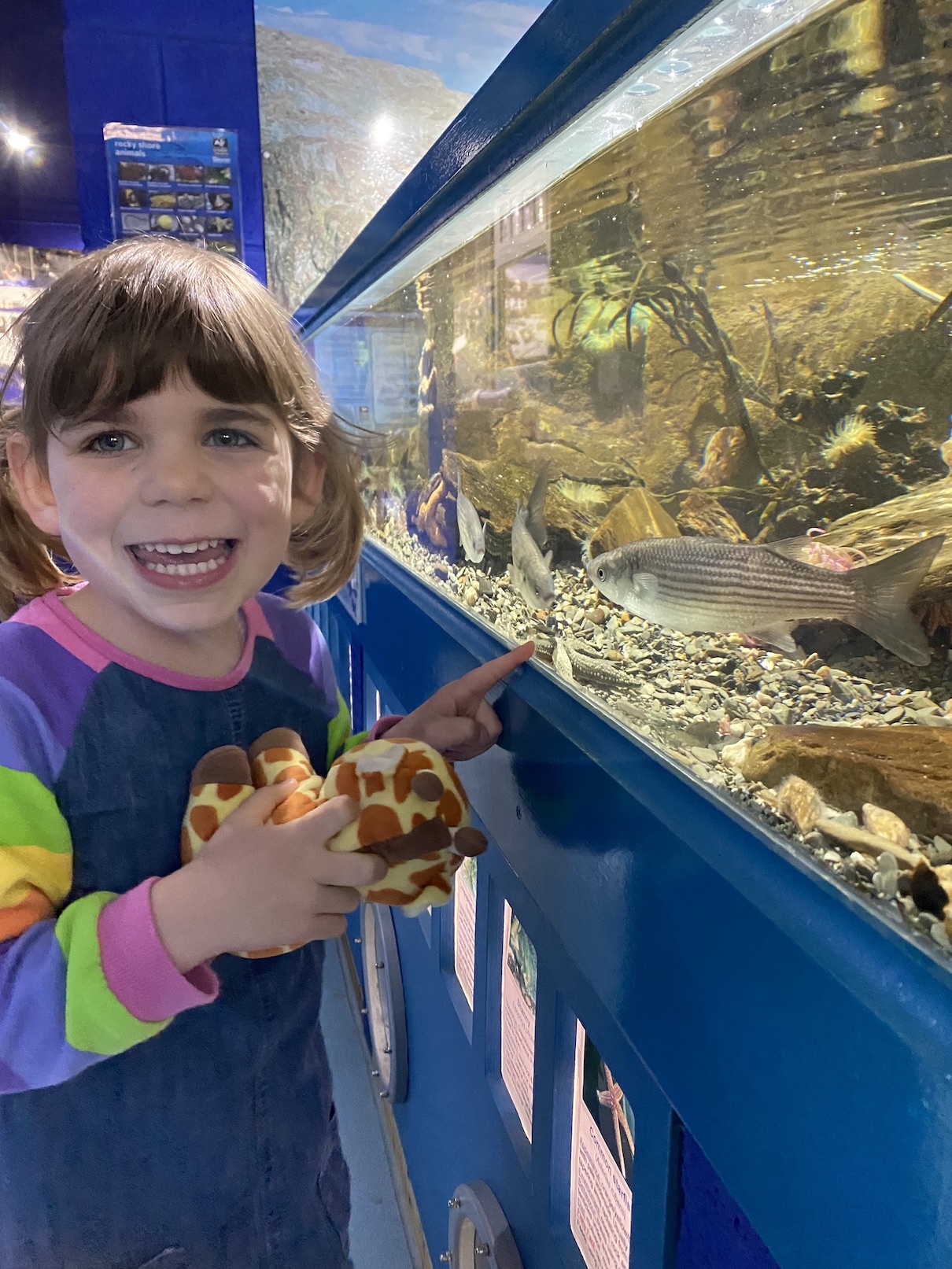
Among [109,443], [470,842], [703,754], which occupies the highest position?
[109,443]

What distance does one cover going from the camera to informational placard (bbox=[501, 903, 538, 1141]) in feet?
3.21


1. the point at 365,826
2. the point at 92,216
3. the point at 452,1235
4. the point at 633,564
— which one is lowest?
the point at 452,1235

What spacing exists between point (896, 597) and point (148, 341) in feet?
2.07

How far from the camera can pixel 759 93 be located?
48cm

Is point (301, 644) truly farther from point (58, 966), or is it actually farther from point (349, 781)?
point (58, 966)

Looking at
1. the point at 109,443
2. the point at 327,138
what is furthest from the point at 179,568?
the point at 327,138

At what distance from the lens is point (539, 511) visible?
0.94 metres

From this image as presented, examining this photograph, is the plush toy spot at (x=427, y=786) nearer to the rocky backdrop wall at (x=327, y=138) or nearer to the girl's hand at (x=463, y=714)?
the girl's hand at (x=463, y=714)

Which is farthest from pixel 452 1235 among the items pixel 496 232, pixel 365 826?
pixel 496 232

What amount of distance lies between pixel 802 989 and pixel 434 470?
44.9 inches

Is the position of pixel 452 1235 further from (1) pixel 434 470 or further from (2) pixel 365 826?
(1) pixel 434 470

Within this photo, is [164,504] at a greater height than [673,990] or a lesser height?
greater

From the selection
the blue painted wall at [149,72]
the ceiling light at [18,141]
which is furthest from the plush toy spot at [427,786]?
the ceiling light at [18,141]

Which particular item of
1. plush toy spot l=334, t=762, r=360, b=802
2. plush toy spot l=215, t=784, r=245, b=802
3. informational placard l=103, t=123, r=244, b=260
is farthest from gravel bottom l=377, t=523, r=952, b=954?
informational placard l=103, t=123, r=244, b=260
